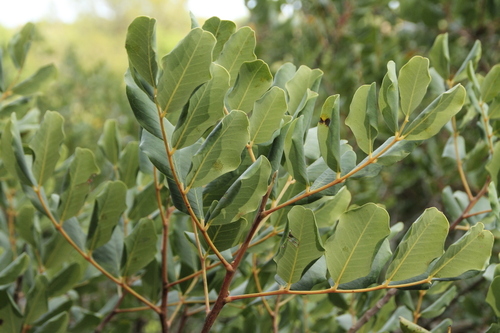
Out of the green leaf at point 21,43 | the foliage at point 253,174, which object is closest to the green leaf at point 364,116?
the foliage at point 253,174

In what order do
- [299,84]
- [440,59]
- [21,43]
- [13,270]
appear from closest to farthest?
[299,84] → [13,270] → [440,59] → [21,43]

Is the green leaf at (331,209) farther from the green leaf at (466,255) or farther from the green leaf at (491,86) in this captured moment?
the green leaf at (491,86)

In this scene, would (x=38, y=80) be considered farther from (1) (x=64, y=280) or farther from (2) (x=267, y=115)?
(2) (x=267, y=115)

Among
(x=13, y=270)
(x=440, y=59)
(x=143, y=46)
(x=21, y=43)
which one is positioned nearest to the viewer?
(x=143, y=46)

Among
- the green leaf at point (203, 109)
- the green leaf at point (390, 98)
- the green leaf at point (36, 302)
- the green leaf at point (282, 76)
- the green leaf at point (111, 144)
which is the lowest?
the green leaf at point (36, 302)

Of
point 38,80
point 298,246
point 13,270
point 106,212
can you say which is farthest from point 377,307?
point 38,80

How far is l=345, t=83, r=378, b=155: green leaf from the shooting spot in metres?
0.46

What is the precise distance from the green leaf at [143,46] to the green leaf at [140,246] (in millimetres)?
250

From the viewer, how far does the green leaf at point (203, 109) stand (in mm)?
420

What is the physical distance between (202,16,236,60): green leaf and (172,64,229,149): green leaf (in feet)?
0.22

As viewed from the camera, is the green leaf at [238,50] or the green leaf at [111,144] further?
the green leaf at [111,144]

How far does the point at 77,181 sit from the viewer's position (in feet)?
2.00

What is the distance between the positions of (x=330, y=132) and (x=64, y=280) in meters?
0.44

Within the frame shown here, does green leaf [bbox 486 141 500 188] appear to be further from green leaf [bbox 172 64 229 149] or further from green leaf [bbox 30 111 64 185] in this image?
green leaf [bbox 30 111 64 185]
